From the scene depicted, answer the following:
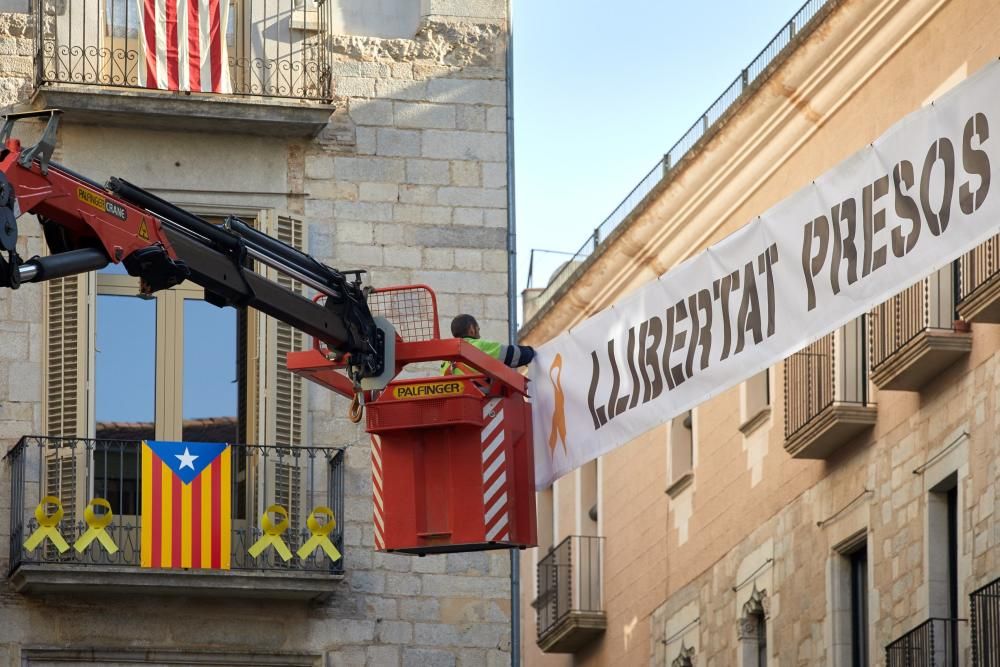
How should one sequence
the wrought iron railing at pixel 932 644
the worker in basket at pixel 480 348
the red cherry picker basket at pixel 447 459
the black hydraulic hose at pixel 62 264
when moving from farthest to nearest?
the wrought iron railing at pixel 932 644
the worker in basket at pixel 480 348
the red cherry picker basket at pixel 447 459
the black hydraulic hose at pixel 62 264

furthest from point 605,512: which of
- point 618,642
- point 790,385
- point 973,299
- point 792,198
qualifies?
point 792,198

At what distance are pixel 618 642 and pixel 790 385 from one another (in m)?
8.36

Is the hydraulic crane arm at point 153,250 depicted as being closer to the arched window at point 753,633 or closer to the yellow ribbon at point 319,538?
the yellow ribbon at point 319,538

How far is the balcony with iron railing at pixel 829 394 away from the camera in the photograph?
26.2 metres

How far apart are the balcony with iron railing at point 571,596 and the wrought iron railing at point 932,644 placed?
1149 centimetres

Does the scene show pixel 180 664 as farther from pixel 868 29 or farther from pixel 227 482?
pixel 868 29

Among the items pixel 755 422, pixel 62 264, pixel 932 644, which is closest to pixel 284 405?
pixel 932 644

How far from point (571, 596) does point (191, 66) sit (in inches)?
583

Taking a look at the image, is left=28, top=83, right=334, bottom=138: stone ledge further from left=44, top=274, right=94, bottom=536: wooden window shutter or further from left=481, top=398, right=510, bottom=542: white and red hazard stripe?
left=481, top=398, right=510, bottom=542: white and red hazard stripe

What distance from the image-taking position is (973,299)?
22.7 metres

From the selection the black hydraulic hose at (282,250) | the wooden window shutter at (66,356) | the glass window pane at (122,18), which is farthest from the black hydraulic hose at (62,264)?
the glass window pane at (122,18)

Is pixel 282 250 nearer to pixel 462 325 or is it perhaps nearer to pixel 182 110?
pixel 462 325

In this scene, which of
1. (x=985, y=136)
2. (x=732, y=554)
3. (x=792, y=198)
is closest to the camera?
(x=985, y=136)

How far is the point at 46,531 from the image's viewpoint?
Answer: 21328 millimetres
